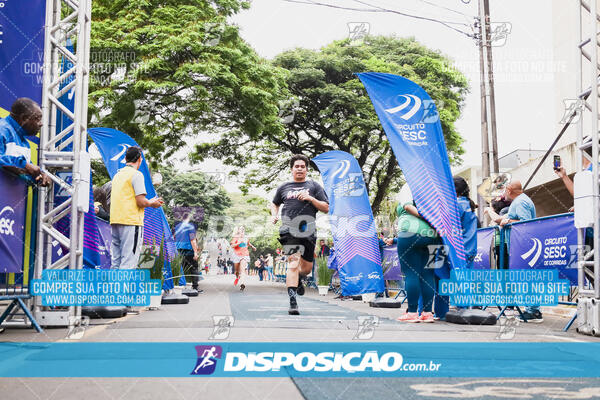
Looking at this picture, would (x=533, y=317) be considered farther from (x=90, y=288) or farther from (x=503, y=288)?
(x=90, y=288)

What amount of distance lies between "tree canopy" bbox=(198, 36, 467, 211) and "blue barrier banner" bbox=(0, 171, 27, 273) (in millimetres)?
16187

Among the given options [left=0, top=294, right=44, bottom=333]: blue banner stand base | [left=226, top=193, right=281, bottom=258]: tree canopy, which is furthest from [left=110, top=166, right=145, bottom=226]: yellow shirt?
[left=226, top=193, right=281, bottom=258]: tree canopy

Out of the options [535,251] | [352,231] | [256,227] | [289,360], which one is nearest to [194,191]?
[256,227]

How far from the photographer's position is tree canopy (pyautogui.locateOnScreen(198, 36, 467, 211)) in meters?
22.3

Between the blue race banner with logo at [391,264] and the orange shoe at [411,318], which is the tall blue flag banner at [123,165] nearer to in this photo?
the orange shoe at [411,318]

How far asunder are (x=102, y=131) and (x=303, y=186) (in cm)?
350

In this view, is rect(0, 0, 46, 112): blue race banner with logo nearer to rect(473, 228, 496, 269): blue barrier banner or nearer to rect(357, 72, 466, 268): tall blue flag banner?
rect(357, 72, 466, 268): tall blue flag banner

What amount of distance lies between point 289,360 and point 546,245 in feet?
14.4

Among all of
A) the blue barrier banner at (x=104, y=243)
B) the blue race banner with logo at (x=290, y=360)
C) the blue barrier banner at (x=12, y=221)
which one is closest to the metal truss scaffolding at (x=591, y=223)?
the blue race banner with logo at (x=290, y=360)

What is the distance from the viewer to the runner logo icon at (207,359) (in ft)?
9.97

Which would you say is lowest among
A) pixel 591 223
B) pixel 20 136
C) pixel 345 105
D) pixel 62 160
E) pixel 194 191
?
pixel 591 223

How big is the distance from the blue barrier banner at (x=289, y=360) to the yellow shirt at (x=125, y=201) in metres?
2.49

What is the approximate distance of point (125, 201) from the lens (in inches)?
251

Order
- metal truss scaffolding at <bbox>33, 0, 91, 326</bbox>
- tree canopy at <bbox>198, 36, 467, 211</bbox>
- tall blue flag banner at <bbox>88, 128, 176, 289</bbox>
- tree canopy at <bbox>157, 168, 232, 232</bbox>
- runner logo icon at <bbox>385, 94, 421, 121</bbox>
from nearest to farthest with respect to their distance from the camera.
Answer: metal truss scaffolding at <bbox>33, 0, 91, 326</bbox>, runner logo icon at <bbox>385, 94, 421, 121</bbox>, tall blue flag banner at <bbox>88, 128, 176, 289</bbox>, tree canopy at <bbox>198, 36, 467, 211</bbox>, tree canopy at <bbox>157, 168, 232, 232</bbox>
